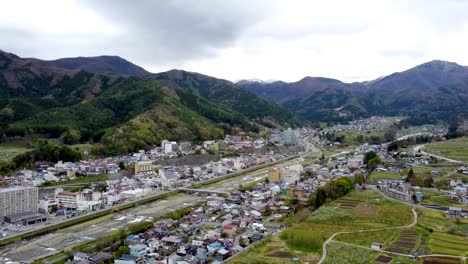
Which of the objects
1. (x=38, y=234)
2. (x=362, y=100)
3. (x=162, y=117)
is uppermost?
(x=362, y=100)

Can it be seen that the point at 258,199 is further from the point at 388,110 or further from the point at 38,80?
the point at 388,110

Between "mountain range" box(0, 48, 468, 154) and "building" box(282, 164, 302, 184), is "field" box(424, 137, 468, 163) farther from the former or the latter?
"mountain range" box(0, 48, 468, 154)

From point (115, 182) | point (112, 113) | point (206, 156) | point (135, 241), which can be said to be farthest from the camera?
point (112, 113)

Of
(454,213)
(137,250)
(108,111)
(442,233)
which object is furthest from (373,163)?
(108,111)

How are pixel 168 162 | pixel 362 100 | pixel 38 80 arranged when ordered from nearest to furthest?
1. pixel 168 162
2. pixel 38 80
3. pixel 362 100

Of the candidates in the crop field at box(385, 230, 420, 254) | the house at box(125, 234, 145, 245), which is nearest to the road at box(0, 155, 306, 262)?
the house at box(125, 234, 145, 245)

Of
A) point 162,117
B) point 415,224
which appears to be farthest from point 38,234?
point 162,117

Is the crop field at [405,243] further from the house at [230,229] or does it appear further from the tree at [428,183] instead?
the tree at [428,183]
